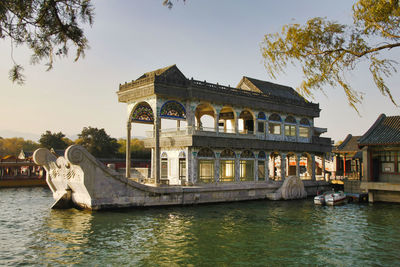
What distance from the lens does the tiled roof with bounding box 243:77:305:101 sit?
34059mm

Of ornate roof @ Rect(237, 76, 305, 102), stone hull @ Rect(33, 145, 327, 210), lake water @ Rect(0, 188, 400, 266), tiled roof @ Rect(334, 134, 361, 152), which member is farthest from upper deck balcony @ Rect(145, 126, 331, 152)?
tiled roof @ Rect(334, 134, 361, 152)

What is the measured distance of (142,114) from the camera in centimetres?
2997

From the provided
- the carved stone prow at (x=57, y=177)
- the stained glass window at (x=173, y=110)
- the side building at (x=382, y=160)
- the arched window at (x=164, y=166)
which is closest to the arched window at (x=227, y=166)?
the arched window at (x=164, y=166)

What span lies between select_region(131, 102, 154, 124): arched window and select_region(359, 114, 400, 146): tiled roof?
16655mm

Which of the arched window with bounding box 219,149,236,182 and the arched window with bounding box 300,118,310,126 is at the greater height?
the arched window with bounding box 300,118,310,126

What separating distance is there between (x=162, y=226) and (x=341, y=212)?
1244 centimetres

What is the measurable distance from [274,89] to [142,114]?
13503 mm

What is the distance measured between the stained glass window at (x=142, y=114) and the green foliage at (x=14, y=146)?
187ft

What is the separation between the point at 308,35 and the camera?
10.6m

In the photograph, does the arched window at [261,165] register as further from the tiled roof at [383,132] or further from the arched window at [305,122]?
the tiled roof at [383,132]

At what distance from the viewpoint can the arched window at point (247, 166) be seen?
30659mm

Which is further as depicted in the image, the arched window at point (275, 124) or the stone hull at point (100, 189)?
the arched window at point (275, 124)

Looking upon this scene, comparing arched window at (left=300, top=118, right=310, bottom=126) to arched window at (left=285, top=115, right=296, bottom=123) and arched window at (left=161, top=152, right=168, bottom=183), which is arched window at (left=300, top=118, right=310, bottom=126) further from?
arched window at (left=161, top=152, right=168, bottom=183)

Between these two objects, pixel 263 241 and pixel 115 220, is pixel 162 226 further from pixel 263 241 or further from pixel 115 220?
pixel 263 241
